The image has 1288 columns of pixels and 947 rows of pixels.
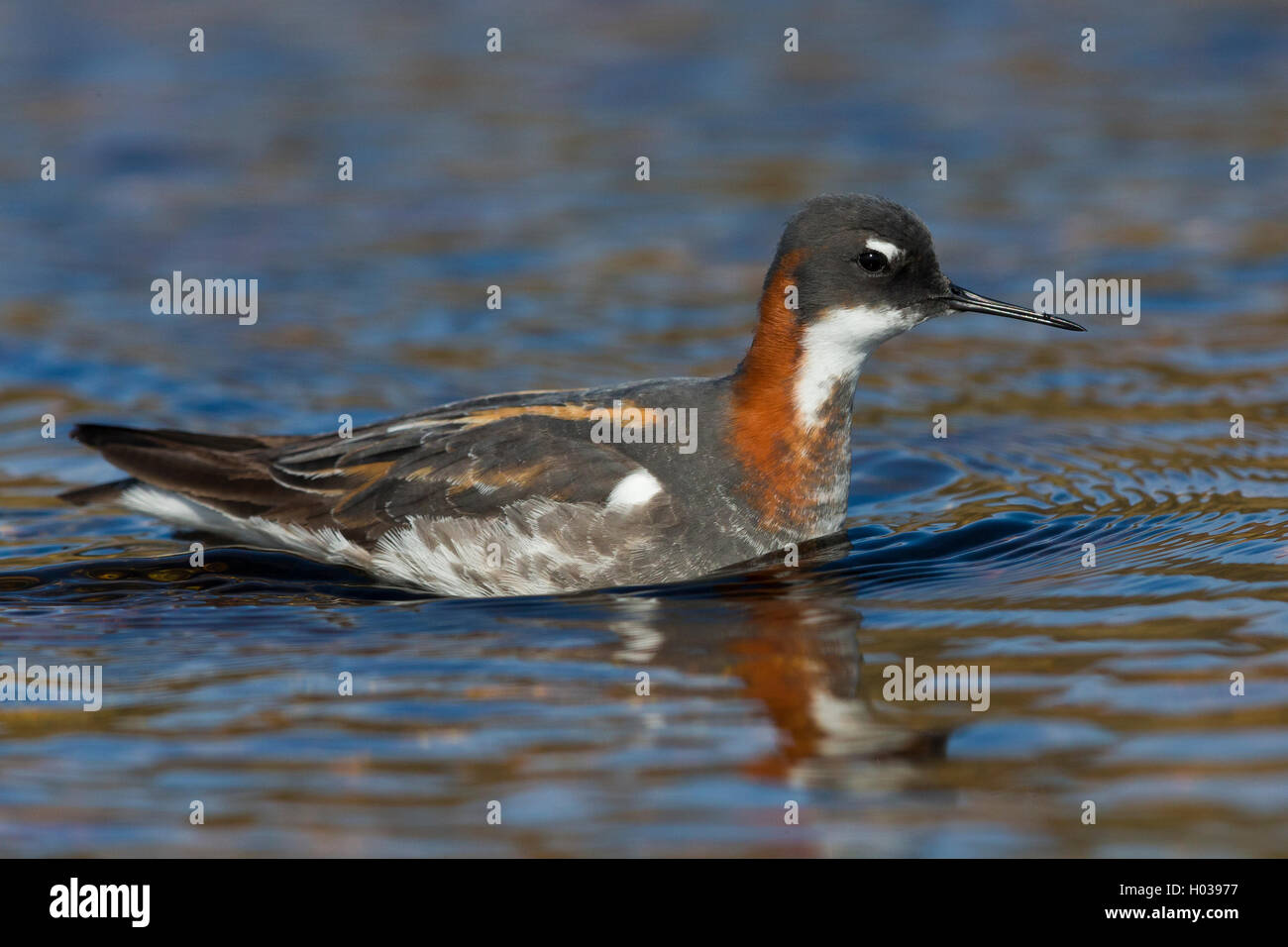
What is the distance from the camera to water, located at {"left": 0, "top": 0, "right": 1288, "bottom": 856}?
6598mm

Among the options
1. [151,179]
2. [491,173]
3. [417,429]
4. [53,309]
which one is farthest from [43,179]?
[417,429]

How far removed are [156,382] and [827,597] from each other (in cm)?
614

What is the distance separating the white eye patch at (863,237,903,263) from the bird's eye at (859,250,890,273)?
2cm

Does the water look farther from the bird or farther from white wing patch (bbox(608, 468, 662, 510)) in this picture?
white wing patch (bbox(608, 468, 662, 510))

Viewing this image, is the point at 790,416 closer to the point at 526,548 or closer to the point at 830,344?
the point at 830,344

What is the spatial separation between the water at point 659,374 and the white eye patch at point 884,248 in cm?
157

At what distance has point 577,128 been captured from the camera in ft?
58.5

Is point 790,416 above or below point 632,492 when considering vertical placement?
above

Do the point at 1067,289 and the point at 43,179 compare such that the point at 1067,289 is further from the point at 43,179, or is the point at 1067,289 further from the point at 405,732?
the point at 43,179

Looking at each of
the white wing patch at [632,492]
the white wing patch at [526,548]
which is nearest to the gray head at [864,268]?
the white wing patch at [632,492]

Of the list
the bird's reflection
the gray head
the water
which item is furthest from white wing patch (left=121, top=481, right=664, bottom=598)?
the gray head

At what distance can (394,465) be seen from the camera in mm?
9445

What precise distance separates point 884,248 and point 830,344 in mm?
570

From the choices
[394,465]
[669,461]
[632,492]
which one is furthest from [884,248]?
[394,465]
